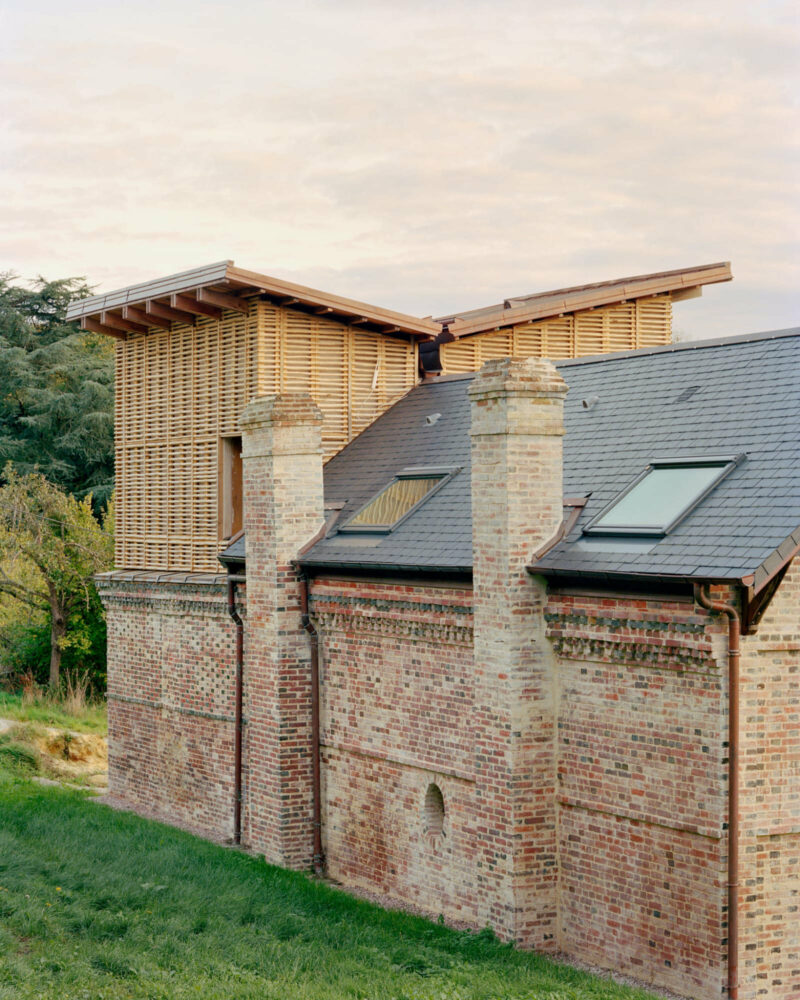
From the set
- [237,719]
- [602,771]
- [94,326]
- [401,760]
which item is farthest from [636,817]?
[94,326]

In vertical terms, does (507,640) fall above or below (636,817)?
above

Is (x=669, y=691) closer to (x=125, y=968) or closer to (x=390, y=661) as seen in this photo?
(x=390, y=661)

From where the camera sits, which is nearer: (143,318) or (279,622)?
(279,622)

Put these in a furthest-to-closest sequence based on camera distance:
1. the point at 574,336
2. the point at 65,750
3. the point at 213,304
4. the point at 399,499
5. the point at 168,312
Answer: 1. the point at 65,750
2. the point at 574,336
3. the point at 168,312
4. the point at 213,304
5. the point at 399,499

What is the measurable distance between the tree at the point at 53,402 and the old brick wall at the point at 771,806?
105ft

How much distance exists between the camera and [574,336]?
65.4ft

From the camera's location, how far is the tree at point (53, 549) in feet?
103

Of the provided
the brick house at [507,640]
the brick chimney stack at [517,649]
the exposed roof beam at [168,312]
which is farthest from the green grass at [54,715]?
the brick chimney stack at [517,649]

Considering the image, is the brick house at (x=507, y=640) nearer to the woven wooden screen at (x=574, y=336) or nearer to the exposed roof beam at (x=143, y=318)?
the exposed roof beam at (x=143, y=318)

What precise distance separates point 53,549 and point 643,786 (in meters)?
23.6

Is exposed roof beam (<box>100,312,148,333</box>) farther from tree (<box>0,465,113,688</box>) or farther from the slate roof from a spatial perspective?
tree (<box>0,465,113,688</box>)

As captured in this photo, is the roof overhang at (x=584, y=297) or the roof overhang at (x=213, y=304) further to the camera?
the roof overhang at (x=584, y=297)

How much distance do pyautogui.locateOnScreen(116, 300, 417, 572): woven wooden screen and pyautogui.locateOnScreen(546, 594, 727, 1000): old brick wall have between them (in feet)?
24.6

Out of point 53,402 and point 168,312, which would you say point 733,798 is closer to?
point 168,312
